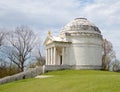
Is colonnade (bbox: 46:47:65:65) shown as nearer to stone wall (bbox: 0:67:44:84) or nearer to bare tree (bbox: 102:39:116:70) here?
stone wall (bbox: 0:67:44:84)

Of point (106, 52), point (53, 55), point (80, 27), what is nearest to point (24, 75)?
point (53, 55)

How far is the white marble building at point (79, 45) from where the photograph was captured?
194 ft

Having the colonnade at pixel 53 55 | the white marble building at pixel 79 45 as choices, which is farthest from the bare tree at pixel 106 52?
the colonnade at pixel 53 55

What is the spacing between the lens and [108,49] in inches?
2859

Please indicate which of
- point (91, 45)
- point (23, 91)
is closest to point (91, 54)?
point (91, 45)

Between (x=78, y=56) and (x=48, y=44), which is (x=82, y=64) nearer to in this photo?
(x=78, y=56)

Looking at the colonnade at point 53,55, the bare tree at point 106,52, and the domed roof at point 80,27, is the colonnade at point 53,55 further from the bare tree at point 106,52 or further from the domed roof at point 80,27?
the bare tree at point 106,52

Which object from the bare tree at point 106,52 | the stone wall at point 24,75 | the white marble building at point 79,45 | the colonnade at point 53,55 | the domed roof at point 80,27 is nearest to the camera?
the stone wall at point 24,75

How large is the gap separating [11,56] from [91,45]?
20922mm

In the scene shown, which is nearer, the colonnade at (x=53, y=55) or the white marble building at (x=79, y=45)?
the white marble building at (x=79, y=45)

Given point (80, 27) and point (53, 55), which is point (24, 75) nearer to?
point (53, 55)

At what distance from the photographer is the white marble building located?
59.2 metres

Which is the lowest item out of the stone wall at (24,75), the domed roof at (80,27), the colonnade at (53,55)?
the stone wall at (24,75)

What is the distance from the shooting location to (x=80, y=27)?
2352 inches
